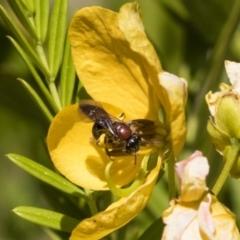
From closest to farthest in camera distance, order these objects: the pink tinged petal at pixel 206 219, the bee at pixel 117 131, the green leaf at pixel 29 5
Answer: the pink tinged petal at pixel 206 219
the bee at pixel 117 131
the green leaf at pixel 29 5

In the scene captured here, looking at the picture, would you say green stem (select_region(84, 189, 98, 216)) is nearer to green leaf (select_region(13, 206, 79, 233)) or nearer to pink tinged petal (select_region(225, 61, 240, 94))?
green leaf (select_region(13, 206, 79, 233))

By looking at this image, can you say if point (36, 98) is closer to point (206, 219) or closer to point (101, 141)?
point (101, 141)

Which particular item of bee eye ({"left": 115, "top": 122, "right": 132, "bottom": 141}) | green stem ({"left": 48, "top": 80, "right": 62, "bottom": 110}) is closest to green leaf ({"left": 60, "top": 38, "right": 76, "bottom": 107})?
green stem ({"left": 48, "top": 80, "right": 62, "bottom": 110})

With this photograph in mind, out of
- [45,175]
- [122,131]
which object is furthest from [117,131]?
[45,175]

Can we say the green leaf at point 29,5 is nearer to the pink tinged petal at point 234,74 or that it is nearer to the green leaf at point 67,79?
the green leaf at point 67,79

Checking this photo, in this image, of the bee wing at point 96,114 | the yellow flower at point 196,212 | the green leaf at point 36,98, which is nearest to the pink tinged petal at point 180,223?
the yellow flower at point 196,212
